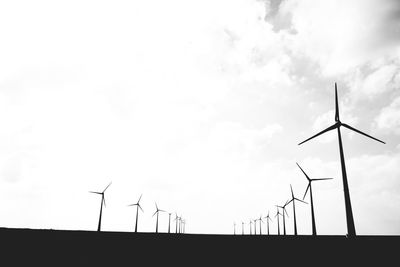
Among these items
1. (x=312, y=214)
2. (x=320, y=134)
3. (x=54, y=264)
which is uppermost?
(x=320, y=134)

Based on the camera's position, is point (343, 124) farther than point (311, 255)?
Yes

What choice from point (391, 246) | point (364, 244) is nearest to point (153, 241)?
point (364, 244)

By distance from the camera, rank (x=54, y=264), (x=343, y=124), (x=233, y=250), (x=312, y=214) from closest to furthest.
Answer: (x=54, y=264) → (x=233, y=250) → (x=343, y=124) → (x=312, y=214)

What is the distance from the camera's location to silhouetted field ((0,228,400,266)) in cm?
2503

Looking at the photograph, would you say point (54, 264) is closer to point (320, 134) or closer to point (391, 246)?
point (391, 246)

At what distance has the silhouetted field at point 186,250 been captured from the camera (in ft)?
82.1

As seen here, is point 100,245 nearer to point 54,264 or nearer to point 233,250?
point 54,264

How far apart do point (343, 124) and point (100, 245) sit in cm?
3928

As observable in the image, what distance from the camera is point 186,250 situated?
26156 millimetres

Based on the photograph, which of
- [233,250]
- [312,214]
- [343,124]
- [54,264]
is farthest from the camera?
[312,214]

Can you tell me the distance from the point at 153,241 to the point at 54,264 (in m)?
8.02

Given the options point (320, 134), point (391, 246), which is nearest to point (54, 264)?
point (391, 246)

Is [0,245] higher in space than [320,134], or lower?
lower

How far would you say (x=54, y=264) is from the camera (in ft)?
81.8
